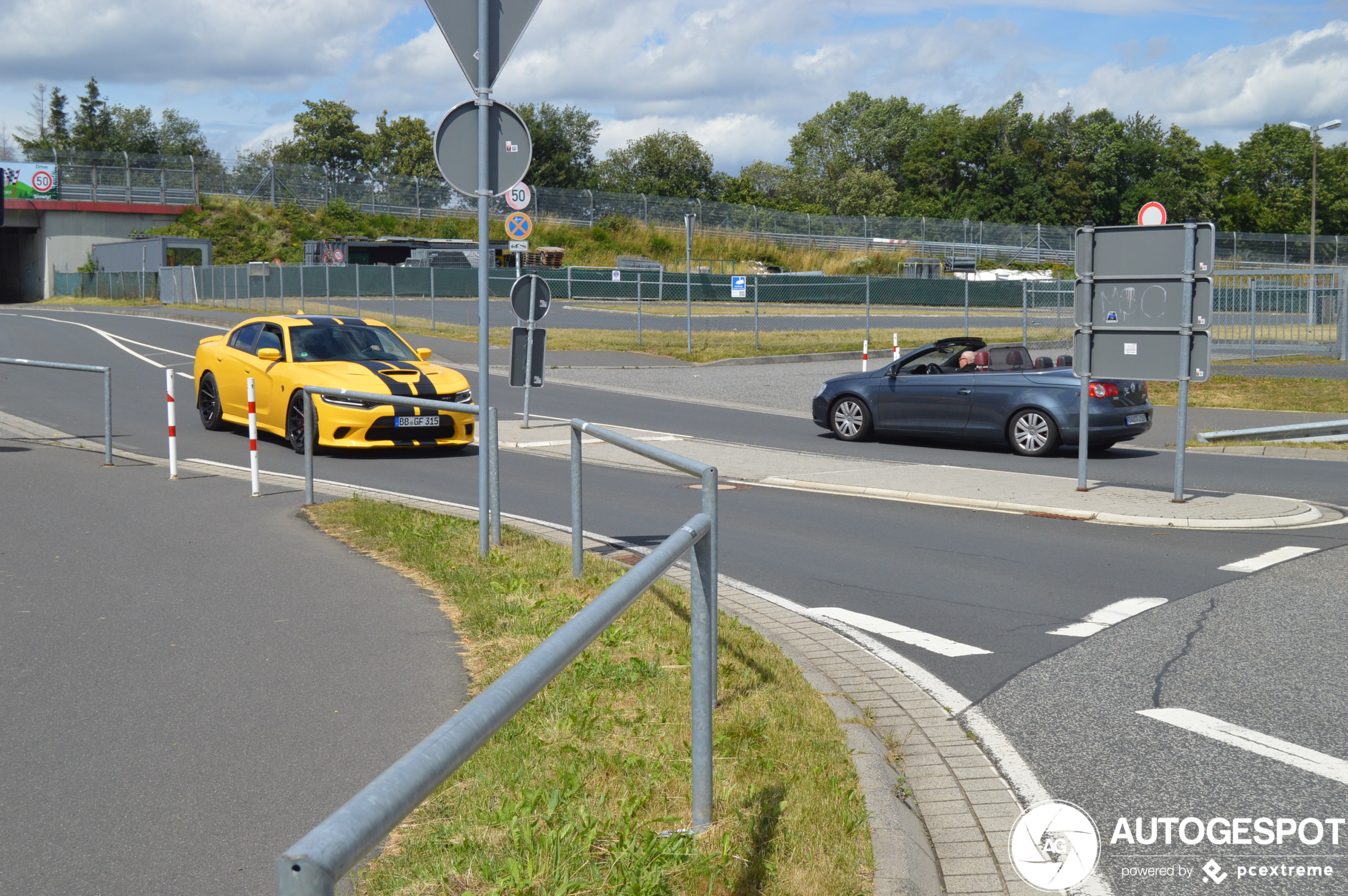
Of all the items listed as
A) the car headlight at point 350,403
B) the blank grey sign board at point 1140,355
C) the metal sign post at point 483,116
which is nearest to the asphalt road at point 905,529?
the car headlight at point 350,403

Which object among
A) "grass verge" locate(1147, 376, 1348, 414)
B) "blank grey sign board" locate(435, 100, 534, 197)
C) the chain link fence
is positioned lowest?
"grass verge" locate(1147, 376, 1348, 414)

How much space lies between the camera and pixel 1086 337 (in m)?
11.7

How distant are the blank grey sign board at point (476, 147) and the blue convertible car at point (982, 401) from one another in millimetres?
9116

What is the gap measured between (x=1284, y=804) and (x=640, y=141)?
120m

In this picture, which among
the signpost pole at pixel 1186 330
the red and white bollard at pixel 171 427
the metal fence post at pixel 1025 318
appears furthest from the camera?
the metal fence post at pixel 1025 318

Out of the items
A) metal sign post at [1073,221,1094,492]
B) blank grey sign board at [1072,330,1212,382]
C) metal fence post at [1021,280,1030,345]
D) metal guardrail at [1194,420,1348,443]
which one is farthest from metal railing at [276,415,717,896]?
metal fence post at [1021,280,1030,345]

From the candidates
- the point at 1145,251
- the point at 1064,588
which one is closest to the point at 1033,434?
the point at 1145,251

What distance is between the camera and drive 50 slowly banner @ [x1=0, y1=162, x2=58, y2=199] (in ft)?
201

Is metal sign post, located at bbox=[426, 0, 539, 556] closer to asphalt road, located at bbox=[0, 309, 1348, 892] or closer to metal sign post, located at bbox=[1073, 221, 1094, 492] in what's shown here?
asphalt road, located at bbox=[0, 309, 1348, 892]

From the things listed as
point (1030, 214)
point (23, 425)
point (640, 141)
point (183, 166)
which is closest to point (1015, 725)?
point (23, 425)

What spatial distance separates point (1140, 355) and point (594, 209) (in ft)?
185

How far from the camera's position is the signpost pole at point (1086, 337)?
11.6 m

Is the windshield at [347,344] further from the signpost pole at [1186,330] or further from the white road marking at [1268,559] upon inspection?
the white road marking at [1268,559]

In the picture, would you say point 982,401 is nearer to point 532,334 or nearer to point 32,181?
point 532,334
